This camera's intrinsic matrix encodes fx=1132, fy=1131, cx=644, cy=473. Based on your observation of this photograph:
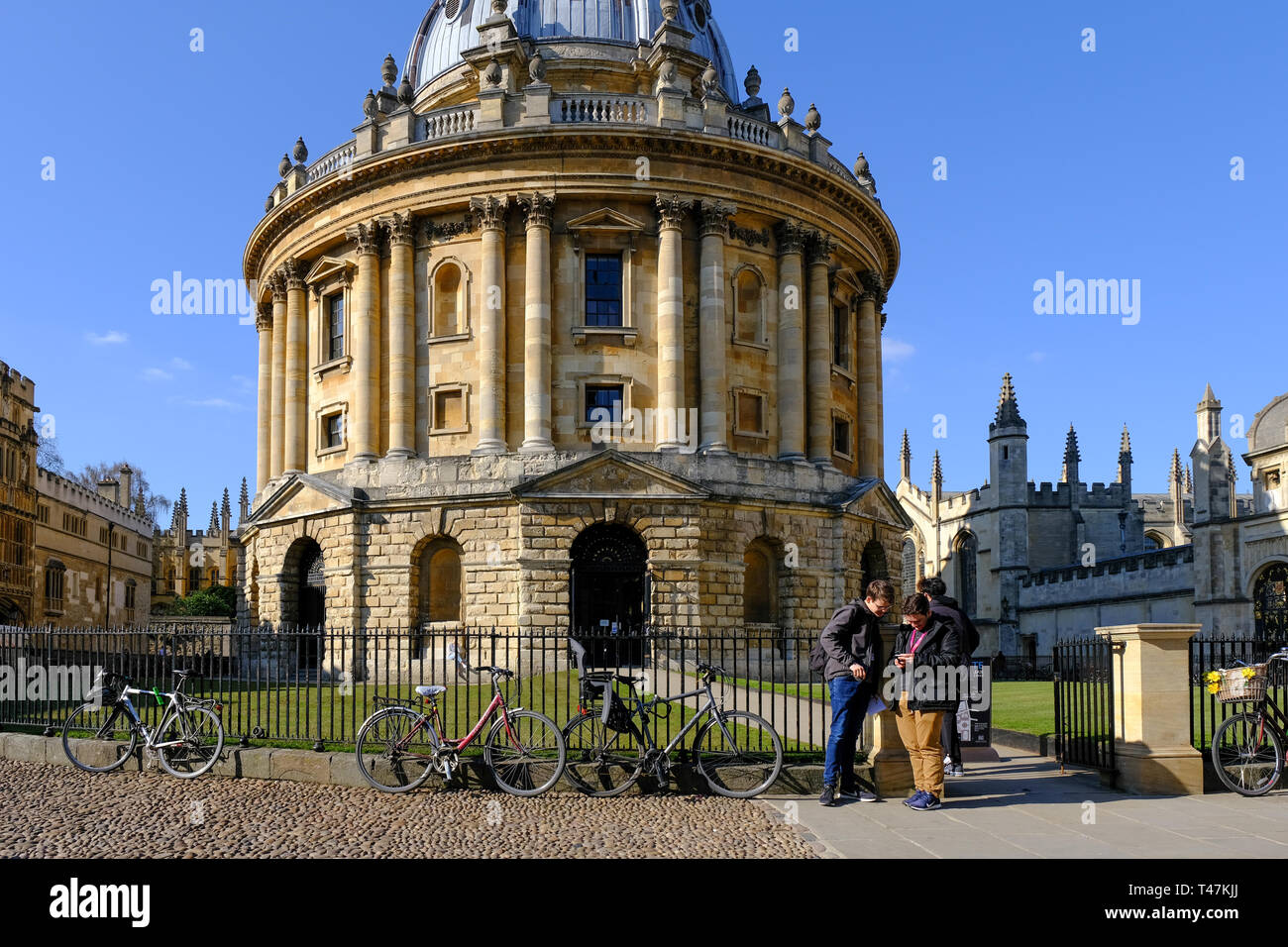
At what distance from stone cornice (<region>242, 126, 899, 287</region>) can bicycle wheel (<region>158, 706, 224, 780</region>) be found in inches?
779

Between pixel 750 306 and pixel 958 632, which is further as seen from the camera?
pixel 750 306

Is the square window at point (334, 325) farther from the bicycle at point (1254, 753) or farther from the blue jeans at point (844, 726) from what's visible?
the bicycle at point (1254, 753)

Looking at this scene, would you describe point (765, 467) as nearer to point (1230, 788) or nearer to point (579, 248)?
point (579, 248)

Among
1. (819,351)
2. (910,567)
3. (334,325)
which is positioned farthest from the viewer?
(910,567)

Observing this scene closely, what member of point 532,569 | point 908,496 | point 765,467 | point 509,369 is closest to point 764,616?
point 765,467

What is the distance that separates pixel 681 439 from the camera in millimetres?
29688

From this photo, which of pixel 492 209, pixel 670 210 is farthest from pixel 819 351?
pixel 492 209

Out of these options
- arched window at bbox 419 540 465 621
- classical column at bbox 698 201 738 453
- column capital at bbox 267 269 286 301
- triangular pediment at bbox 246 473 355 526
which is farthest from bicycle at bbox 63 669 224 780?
column capital at bbox 267 269 286 301

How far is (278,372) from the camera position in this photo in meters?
36.8

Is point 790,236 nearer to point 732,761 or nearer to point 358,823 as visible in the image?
point 732,761

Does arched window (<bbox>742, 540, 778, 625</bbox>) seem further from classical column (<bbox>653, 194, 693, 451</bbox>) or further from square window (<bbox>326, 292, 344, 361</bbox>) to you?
square window (<bbox>326, 292, 344, 361</bbox>)

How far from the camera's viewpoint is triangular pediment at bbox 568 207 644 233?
99.6 ft

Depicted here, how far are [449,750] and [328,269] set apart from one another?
80.2 feet

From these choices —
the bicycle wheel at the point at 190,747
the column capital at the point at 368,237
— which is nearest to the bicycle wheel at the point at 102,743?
the bicycle wheel at the point at 190,747
